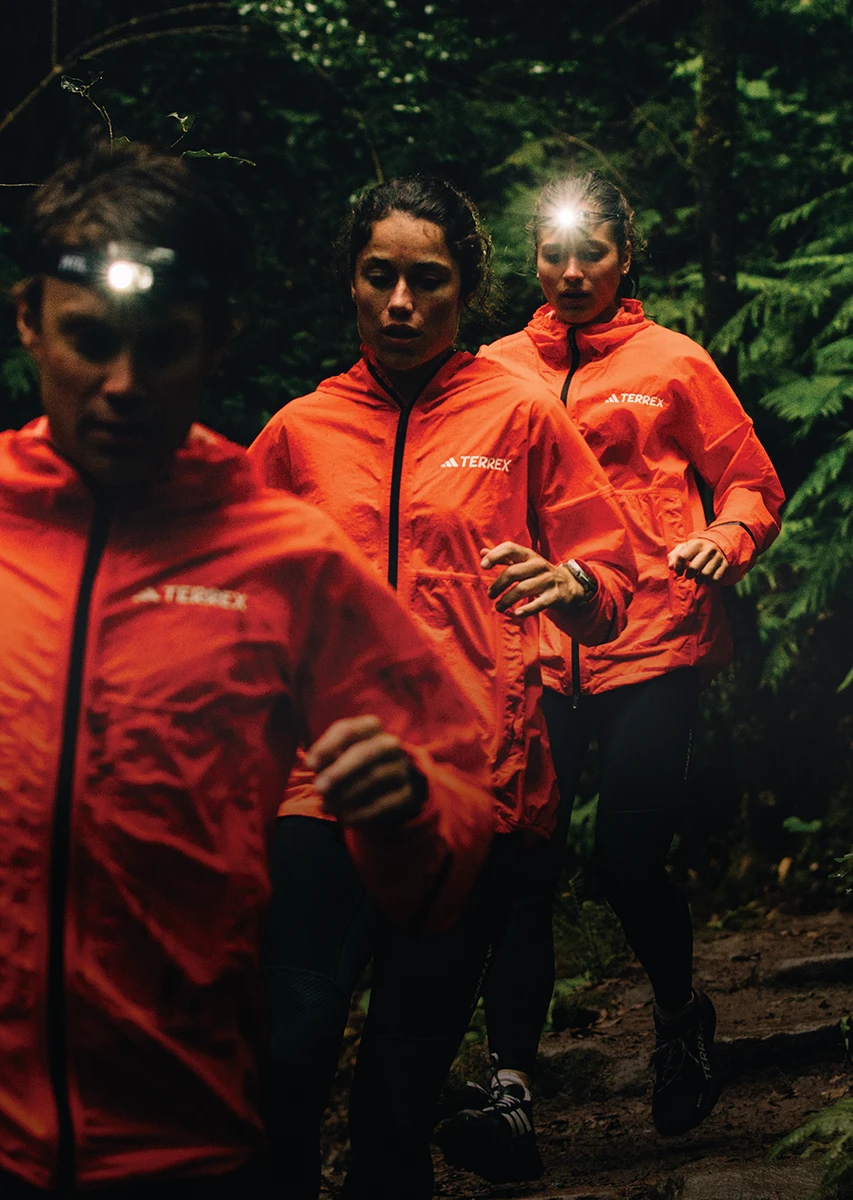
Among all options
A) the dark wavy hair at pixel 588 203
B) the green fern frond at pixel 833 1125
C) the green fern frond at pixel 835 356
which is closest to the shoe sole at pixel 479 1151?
the green fern frond at pixel 833 1125

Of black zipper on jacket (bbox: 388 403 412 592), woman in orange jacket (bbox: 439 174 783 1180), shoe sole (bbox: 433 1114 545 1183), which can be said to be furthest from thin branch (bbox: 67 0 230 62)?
shoe sole (bbox: 433 1114 545 1183)

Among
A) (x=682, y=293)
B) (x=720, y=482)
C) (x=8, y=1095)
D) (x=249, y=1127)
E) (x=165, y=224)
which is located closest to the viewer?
(x=8, y=1095)

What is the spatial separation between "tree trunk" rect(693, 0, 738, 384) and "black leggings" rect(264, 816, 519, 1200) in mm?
5159

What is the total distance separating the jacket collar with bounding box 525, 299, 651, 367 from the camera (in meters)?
4.77

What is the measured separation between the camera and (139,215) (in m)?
1.99

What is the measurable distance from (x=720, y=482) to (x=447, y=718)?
296 cm

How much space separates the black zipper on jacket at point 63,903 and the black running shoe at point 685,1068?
Result: 9.87 feet

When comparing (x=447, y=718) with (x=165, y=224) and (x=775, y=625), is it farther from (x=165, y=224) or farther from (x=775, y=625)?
(x=775, y=625)

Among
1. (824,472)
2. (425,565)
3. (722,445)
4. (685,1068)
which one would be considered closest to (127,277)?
(425,565)

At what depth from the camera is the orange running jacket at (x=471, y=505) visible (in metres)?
3.30

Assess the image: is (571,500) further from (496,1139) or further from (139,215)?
(496,1139)

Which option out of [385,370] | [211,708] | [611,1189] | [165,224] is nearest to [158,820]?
[211,708]

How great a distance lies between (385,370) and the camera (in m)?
3.62

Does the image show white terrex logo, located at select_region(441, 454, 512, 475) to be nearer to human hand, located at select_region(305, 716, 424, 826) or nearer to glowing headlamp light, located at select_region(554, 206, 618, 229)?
glowing headlamp light, located at select_region(554, 206, 618, 229)
